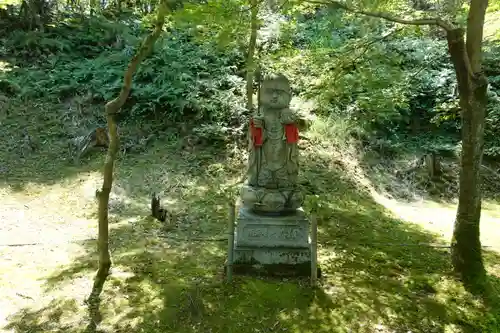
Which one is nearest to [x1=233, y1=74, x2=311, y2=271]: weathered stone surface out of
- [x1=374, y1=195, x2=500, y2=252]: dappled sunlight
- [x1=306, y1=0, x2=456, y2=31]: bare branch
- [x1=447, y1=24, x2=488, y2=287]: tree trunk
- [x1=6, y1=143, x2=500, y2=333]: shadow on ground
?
[x1=6, y1=143, x2=500, y2=333]: shadow on ground

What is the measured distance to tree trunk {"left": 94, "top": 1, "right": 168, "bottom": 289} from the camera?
15.9 ft

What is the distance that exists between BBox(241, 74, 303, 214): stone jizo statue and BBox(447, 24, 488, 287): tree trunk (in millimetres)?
2051

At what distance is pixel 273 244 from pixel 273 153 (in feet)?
4.12

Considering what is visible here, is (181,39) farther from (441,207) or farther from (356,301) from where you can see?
(356,301)

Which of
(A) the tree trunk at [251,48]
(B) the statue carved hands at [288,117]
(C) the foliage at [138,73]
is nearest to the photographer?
(B) the statue carved hands at [288,117]

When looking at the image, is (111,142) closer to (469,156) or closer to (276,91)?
(276,91)

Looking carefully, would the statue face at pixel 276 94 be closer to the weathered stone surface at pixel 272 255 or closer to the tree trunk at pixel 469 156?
the weathered stone surface at pixel 272 255

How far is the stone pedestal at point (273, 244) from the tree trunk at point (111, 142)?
166 cm

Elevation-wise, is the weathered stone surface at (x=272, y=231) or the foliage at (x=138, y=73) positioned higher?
the foliage at (x=138, y=73)

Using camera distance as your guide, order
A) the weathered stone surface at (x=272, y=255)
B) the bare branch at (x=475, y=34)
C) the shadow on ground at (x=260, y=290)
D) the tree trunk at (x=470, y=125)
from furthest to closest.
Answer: the weathered stone surface at (x=272, y=255) → the bare branch at (x=475, y=34) → the tree trunk at (x=470, y=125) → the shadow on ground at (x=260, y=290)

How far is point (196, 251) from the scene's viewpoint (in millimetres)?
6621

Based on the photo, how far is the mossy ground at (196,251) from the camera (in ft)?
15.7

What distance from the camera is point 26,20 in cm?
1413


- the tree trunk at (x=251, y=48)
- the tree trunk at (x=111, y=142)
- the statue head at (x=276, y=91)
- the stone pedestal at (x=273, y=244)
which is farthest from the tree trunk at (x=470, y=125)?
the tree trunk at (x=251, y=48)
